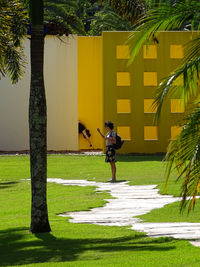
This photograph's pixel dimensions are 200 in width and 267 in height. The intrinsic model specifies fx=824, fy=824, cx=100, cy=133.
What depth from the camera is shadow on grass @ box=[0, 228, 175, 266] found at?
368 inches

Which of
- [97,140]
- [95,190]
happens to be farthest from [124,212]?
[97,140]

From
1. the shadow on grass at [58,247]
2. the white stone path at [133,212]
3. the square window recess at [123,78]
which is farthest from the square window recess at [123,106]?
the shadow on grass at [58,247]

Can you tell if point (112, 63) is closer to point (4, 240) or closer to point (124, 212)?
point (124, 212)

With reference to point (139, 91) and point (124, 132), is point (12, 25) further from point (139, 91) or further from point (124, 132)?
point (124, 132)

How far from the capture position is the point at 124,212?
529 inches

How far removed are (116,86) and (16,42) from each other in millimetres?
12114

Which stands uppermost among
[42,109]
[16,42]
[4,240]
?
[16,42]

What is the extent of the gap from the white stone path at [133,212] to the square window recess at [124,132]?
10738 millimetres

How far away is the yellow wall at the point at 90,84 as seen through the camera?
31.5 m

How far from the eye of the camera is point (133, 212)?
13.4m

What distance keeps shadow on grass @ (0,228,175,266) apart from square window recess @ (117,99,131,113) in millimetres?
19689

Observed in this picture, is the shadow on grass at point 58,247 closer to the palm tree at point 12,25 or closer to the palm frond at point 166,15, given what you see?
the palm frond at point 166,15

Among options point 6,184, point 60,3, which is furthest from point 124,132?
point 6,184

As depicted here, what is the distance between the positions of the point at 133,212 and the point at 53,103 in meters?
18.1
